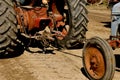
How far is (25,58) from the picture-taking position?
7062mm

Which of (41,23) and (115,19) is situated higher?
(115,19)

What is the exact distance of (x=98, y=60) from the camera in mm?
5367

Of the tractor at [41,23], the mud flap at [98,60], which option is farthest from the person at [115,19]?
the tractor at [41,23]

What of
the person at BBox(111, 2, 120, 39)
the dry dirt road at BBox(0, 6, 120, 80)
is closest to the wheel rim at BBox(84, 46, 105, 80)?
the dry dirt road at BBox(0, 6, 120, 80)

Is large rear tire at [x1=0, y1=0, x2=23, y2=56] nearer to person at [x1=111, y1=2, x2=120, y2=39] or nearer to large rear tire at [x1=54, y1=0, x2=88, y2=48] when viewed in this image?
large rear tire at [x1=54, y1=0, x2=88, y2=48]

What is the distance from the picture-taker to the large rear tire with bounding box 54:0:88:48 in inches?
273

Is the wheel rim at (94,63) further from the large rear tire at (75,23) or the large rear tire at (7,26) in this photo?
the large rear tire at (7,26)

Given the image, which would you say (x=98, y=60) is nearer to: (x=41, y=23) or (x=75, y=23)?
(x=75, y=23)

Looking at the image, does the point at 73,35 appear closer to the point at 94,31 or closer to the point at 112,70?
the point at 112,70

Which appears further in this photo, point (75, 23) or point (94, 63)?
point (75, 23)

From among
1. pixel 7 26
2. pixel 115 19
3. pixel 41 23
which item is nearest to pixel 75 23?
pixel 41 23

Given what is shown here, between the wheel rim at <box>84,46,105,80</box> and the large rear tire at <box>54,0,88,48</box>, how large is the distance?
4.10 feet

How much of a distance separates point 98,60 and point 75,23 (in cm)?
192

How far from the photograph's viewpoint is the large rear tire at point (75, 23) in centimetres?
694
